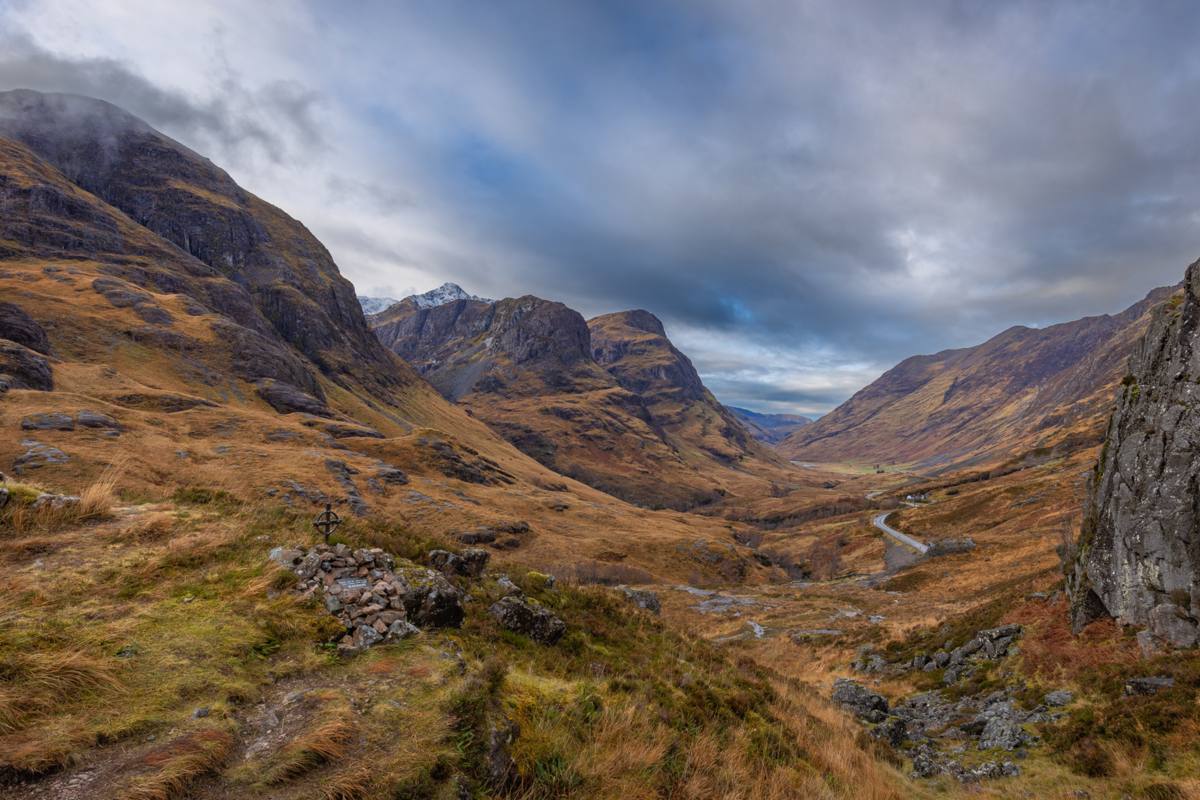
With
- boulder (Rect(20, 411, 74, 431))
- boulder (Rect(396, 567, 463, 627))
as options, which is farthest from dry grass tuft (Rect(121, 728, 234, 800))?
boulder (Rect(20, 411, 74, 431))

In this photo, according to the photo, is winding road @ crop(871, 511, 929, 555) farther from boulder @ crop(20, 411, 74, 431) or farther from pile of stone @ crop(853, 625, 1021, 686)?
boulder @ crop(20, 411, 74, 431)

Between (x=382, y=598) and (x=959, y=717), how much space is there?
21.4 metres

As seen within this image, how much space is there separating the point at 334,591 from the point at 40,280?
167261mm

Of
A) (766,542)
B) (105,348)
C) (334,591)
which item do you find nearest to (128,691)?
(334,591)

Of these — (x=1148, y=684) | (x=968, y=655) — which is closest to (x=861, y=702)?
(x=968, y=655)

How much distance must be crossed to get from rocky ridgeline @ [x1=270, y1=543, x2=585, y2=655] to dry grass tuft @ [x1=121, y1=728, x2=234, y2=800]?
3023mm

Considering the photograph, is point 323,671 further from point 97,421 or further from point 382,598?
point 97,421

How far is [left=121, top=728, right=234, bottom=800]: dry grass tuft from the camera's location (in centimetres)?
511

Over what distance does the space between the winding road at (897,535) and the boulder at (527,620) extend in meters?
102

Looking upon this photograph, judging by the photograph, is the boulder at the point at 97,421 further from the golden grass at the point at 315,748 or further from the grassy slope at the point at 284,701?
the golden grass at the point at 315,748

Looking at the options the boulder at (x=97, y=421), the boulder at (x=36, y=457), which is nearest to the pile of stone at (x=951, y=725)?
the boulder at (x=36, y=457)

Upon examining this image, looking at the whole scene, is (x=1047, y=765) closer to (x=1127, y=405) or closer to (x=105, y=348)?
(x=1127, y=405)

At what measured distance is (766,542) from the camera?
14725 centimetres

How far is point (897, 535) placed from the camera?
122750 millimetres
